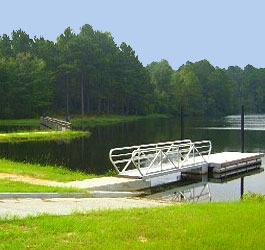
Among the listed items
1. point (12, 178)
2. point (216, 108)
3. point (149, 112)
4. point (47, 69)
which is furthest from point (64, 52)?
point (12, 178)

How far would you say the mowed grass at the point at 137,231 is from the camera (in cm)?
642

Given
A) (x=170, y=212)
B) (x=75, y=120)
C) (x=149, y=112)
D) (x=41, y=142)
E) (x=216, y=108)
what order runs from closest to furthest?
(x=170, y=212) → (x=41, y=142) → (x=75, y=120) → (x=149, y=112) → (x=216, y=108)

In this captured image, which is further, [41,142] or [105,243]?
[41,142]

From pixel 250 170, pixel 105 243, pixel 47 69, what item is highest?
pixel 47 69

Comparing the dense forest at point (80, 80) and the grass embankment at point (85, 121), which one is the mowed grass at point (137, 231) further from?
the dense forest at point (80, 80)

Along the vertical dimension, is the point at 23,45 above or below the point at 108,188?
above

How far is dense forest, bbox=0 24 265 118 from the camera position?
7219 cm

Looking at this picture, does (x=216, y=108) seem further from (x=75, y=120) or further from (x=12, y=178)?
(x=12, y=178)

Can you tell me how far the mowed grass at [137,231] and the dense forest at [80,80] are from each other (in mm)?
64638

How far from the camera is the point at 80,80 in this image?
81.8m

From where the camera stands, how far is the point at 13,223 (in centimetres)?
747

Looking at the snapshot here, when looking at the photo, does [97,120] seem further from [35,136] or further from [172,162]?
[172,162]

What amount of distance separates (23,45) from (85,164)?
62956mm

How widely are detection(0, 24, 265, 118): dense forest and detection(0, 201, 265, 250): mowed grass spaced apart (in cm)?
6464
